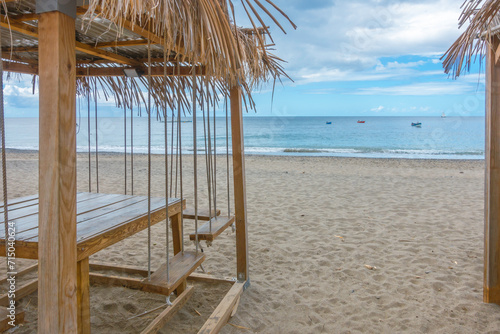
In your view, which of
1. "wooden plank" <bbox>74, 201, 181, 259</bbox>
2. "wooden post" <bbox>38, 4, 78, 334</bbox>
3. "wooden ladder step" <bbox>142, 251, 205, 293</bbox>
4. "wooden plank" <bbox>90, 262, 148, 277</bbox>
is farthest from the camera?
"wooden plank" <bbox>90, 262, 148, 277</bbox>

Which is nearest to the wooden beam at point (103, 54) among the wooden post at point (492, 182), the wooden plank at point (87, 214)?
the wooden plank at point (87, 214)

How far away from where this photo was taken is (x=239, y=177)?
2.60m

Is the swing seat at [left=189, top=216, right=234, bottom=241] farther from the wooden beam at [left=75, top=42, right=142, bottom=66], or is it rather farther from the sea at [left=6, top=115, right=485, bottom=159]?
the sea at [left=6, top=115, right=485, bottom=159]

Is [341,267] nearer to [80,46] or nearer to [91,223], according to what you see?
[91,223]

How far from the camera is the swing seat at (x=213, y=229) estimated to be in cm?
207

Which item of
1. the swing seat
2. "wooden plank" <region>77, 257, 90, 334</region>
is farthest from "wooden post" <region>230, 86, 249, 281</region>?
"wooden plank" <region>77, 257, 90, 334</region>

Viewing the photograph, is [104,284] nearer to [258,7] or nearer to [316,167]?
[258,7]

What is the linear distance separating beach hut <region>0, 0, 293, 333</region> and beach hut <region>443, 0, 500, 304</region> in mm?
1379

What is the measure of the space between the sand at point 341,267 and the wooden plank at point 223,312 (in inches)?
3.6

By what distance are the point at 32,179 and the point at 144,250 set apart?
5.37 meters

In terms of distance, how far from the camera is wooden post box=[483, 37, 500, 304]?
2.21m

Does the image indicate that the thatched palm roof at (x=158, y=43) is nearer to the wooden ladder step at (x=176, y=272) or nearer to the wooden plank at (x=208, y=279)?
the wooden ladder step at (x=176, y=272)

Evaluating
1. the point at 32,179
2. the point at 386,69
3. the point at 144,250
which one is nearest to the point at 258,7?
the point at 144,250

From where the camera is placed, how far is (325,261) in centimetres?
321
